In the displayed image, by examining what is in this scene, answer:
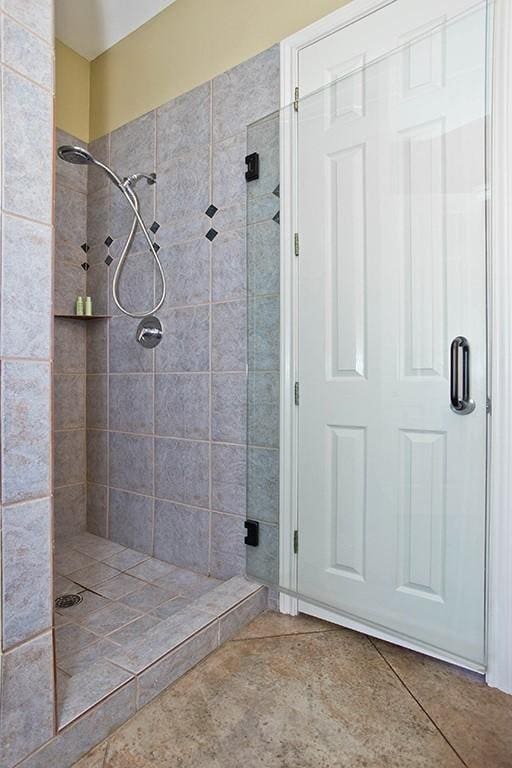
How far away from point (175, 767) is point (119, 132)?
8.26ft

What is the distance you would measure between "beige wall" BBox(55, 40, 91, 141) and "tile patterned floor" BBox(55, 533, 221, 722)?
2.17m

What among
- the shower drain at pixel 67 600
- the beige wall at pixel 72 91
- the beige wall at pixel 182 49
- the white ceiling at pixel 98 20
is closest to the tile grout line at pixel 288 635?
the shower drain at pixel 67 600

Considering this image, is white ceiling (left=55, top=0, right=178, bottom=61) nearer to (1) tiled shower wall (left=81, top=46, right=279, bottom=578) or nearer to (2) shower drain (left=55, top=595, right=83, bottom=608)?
(1) tiled shower wall (left=81, top=46, right=279, bottom=578)

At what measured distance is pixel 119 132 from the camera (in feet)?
7.20

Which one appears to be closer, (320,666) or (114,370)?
(320,666)

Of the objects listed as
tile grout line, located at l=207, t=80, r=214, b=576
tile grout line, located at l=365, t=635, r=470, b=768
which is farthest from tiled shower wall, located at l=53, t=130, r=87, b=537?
tile grout line, located at l=365, t=635, r=470, b=768

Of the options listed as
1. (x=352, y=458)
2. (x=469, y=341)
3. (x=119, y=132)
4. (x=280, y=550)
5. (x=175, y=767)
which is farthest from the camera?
(x=119, y=132)

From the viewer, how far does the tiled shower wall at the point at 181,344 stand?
5.76ft

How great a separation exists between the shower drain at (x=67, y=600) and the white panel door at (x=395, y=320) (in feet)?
2.86

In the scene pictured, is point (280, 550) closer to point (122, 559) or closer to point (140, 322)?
point (122, 559)

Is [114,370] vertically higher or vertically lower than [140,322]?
lower

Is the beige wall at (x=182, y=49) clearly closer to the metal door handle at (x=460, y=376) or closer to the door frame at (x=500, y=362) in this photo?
the door frame at (x=500, y=362)

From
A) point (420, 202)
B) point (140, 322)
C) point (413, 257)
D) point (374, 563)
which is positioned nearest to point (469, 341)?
point (413, 257)

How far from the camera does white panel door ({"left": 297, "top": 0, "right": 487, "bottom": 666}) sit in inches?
48.8
